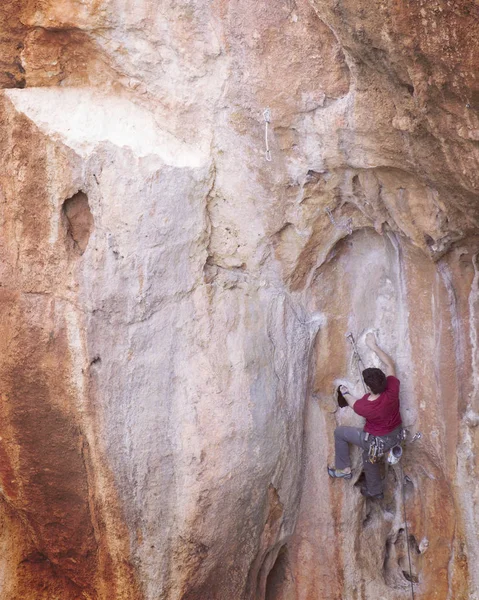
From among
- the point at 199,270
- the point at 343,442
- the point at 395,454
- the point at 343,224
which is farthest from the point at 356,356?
the point at 199,270

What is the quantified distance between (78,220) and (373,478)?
2462 mm

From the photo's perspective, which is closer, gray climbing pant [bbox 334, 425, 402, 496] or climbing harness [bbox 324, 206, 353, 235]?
climbing harness [bbox 324, 206, 353, 235]

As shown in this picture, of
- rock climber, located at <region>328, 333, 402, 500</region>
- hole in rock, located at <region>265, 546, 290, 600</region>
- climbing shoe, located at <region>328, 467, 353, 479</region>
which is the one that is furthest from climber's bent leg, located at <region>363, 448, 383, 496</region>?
hole in rock, located at <region>265, 546, 290, 600</region>

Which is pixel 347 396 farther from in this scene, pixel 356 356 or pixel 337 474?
pixel 337 474

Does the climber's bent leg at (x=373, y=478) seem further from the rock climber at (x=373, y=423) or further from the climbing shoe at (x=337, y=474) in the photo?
the climbing shoe at (x=337, y=474)

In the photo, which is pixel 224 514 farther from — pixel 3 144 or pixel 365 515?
pixel 3 144

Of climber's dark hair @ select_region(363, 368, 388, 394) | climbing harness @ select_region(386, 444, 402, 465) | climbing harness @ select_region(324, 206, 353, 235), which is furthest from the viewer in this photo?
climbing harness @ select_region(386, 444, 402, 465)

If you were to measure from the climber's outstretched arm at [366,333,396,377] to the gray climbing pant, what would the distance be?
36 centimetres

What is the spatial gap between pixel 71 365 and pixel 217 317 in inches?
32.6

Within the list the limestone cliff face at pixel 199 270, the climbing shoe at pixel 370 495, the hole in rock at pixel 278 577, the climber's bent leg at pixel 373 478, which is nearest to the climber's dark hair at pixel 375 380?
the limestone cliff face at pixel 199 270

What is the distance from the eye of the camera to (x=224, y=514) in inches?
161

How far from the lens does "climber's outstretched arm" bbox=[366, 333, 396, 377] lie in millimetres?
4512

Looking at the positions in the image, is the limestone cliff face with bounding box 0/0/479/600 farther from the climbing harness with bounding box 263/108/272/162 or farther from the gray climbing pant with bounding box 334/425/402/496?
the gray climbing pant with bounding box 334/425/402/496

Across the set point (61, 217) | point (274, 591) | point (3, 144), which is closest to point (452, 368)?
point (274, 591)
